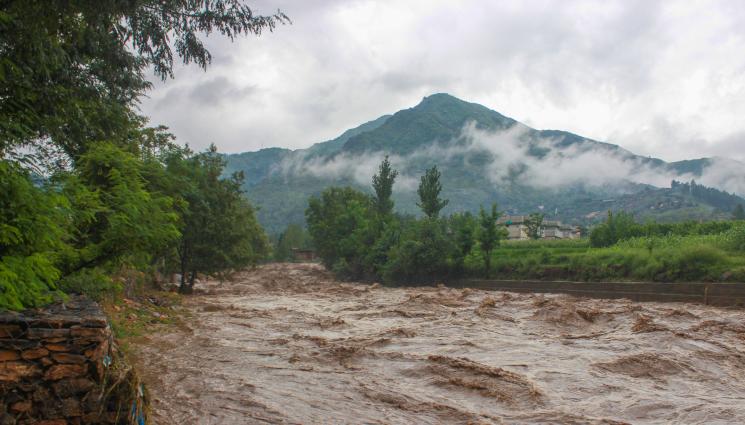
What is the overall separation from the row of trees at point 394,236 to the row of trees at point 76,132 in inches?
1183

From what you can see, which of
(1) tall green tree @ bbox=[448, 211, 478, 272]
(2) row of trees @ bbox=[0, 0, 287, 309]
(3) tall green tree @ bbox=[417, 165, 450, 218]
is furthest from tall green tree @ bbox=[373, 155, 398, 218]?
(2) row of trees @ bbox=[0, 0, 287, 309]

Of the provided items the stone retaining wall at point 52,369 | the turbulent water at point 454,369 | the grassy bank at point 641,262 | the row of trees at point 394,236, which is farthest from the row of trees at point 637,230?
the stone retaining wall at point 52,369

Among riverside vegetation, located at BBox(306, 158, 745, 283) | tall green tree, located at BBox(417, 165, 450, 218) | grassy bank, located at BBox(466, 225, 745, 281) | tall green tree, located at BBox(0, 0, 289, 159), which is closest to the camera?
tall green tree, located at BBox(0, 0, 289, 159)

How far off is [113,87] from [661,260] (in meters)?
27.1

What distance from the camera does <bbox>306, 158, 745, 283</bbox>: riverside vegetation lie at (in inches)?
1127

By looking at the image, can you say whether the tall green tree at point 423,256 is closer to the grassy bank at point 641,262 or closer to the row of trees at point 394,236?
the row of trees at point 394,236

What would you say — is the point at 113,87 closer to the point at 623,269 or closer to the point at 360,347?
the point at 360,347

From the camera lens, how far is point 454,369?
1147cm

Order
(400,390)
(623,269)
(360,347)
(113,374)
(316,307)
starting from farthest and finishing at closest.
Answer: (623,269) < (316,307) < (360,347) < (400,390) < (113,374)

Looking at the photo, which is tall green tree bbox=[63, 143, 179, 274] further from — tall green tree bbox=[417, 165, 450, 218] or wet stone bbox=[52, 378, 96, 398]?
tall green tree bbox=[417, 165, 450, 218]

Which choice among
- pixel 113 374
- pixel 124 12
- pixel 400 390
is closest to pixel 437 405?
pixel 400 390

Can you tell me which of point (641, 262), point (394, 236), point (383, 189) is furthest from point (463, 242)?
point (383, 189)

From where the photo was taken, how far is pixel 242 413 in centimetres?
841

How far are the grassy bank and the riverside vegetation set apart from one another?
41mm
